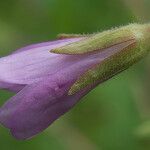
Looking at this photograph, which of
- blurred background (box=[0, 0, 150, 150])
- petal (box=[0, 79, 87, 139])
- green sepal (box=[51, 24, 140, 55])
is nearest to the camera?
petal (box=[0, 79, 87, 139])

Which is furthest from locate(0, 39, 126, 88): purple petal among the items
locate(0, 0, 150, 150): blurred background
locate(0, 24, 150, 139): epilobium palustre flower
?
locate(0, 0, 150, 150): blurred background

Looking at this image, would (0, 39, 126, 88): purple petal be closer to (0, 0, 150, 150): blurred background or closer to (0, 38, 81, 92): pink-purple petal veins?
(0, 38, 81, 92): pink-purple petal veins

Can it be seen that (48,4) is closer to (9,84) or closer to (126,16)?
(126,16)

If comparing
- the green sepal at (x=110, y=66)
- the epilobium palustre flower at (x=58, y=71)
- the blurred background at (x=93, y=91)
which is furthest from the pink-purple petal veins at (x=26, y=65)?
the blurred background at (x=93, y=91)

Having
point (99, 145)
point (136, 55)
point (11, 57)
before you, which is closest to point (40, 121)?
point (11, 57)

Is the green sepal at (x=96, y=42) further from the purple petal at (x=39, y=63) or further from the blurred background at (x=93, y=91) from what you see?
the blurred background at (x=93, y=91)

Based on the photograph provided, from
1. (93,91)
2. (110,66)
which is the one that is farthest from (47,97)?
(93,91)

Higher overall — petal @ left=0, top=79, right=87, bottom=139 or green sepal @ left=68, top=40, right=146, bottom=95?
green sepal @ left=68, top=40, right=146, bottom=95

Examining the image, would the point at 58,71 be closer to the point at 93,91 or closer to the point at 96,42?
the point at 96,42
